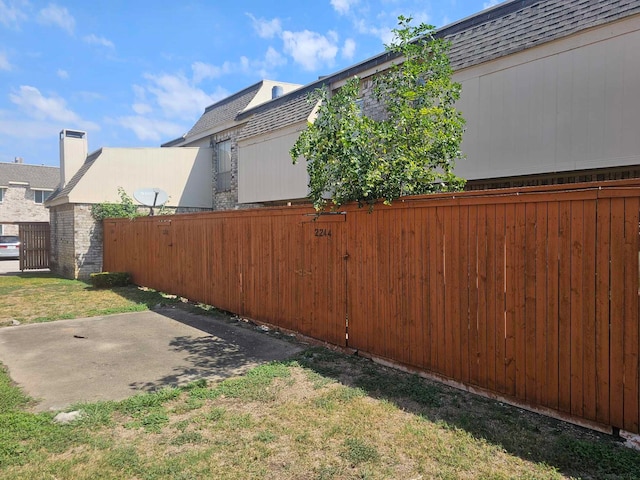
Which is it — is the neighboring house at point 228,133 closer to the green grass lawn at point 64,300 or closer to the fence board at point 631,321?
the green grass lawn at point 64,300

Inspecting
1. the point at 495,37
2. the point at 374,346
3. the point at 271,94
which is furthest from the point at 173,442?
the point at 271,94

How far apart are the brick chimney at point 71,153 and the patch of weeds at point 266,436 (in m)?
18.0

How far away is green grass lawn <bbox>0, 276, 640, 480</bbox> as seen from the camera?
303cm

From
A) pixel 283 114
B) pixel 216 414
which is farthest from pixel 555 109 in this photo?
pixel 283 114

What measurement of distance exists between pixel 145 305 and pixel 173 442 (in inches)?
279

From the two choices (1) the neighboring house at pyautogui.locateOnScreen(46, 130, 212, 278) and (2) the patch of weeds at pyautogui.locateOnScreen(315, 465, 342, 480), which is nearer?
(2) the patch of weeds at pyautogui.locateOnScreen(315, 465, 342, 480)

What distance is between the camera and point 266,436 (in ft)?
11.6

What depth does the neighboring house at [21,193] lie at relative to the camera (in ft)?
111

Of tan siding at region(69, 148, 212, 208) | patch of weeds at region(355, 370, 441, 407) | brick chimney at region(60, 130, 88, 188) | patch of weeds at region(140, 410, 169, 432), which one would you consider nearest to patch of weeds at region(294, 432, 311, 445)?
patch of weeds at region(355, 370, 441, 407)

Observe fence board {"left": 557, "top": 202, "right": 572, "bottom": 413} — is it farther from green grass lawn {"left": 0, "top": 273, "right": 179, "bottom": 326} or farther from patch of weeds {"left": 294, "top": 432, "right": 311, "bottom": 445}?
green grass lawn {"left": 0, "top": 273, "right": 179, "bottom": 326}

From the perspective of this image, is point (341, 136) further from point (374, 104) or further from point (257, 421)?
point (374, 104)

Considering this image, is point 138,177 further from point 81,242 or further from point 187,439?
point 187,439

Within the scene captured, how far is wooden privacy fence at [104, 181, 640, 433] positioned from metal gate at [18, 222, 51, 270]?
16.6 metres

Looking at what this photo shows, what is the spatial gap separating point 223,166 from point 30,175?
88.6 feet
